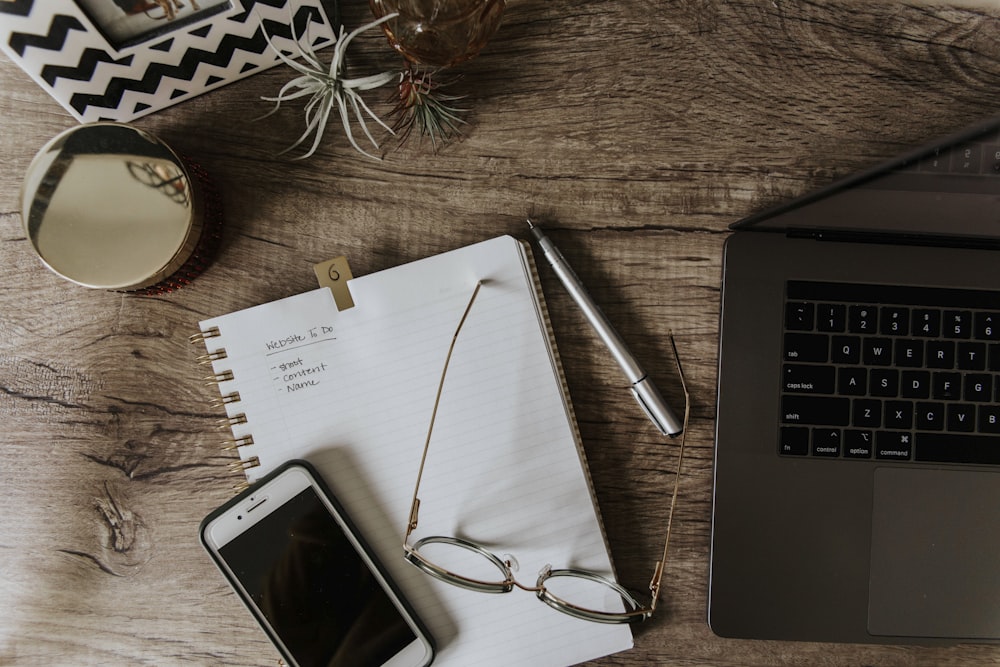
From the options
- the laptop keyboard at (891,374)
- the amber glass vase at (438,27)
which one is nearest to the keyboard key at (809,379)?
the laptop keyboard at (891,374)

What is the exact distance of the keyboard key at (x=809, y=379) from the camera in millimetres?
563

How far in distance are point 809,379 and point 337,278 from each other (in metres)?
0.42

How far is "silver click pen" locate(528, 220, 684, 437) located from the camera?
58 centimetres

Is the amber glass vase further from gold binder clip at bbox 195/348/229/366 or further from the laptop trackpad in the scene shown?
the laptop trackpad

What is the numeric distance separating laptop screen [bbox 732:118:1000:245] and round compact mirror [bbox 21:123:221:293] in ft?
1.61

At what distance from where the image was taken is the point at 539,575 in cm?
61

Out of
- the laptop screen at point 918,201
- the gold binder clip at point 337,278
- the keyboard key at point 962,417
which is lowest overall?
the keyboard key at point 962,417

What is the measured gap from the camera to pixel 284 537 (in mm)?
602

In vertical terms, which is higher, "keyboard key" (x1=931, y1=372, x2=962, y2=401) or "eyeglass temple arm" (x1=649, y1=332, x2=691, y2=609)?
"keyboard key" (x1=931, y1=372, x2=962, y2=401)

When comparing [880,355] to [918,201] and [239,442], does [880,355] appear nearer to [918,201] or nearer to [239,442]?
[918,201]

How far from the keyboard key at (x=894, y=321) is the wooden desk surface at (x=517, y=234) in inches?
5.1

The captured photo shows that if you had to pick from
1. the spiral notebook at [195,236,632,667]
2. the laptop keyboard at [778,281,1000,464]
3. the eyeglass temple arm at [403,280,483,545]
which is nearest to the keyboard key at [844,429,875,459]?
the laptop keyboard at [778,281,1000,464]

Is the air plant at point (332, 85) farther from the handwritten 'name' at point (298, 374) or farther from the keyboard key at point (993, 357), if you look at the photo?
the keyboard key at point (993, 357)

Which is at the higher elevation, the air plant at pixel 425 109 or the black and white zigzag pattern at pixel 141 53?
the black and white zigzag pattern at pixel 141 53
